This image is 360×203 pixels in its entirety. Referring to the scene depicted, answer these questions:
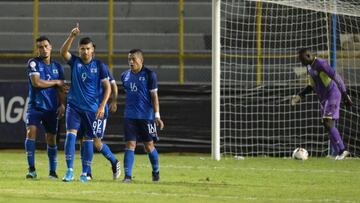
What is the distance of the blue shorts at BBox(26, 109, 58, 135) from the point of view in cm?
1382

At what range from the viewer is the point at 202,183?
43.5 ft

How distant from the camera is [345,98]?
709 inches

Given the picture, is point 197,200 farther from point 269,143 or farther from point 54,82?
point 269,143

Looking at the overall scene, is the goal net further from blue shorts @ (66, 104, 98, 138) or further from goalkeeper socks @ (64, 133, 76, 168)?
goalkeeper socks @ (64, 133, 76, 168)

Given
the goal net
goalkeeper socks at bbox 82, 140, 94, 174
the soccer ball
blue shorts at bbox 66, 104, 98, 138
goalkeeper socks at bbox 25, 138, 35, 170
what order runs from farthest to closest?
1. the goal net
2. the soccer ball
3. goalkeeper socks at bbox 25, 138, 35, 170
4. goalkeeper socks at bbox 82, 140, 94, 174
5. blue shorts at bbox 66, 104, 98, 138

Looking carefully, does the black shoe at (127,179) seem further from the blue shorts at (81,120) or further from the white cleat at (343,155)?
the white cleat at (343,155)

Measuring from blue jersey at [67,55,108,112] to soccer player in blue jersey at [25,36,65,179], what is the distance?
54 centimetres

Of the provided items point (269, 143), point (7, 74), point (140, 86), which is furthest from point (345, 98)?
point (7, 74)

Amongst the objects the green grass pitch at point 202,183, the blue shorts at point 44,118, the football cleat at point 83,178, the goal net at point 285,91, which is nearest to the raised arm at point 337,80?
the green grass pitch at point 202,183

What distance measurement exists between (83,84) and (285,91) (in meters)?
7.58

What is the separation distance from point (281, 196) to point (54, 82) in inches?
151

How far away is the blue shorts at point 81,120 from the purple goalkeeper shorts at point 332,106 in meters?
6.35

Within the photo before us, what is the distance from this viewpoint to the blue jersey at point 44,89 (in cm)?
1373

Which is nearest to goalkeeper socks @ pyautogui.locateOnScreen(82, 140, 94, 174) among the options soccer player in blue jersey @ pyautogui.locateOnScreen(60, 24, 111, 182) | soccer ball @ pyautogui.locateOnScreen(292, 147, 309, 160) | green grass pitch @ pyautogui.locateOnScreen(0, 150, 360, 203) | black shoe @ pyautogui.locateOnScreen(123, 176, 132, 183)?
soccer player in blue jersey @ pyautogui.locateOnScreen(60, 24, 111, 182)
